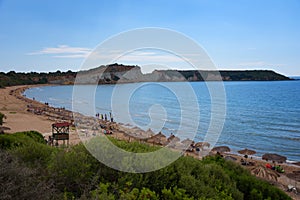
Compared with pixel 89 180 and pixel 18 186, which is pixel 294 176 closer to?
pixel 89 180

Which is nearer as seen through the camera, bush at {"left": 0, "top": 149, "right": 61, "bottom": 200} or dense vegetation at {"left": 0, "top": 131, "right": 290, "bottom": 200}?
bush at {"left": 0, "top": 149, "right": 61, "bottom": 200}

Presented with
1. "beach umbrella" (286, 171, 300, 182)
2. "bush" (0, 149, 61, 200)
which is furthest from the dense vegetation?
"beach umbrella" (286, 171, 300, 182)

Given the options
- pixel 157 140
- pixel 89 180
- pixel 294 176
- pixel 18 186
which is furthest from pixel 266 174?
pixel 18 186

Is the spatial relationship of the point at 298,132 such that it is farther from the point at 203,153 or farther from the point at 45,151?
the point at 45,151

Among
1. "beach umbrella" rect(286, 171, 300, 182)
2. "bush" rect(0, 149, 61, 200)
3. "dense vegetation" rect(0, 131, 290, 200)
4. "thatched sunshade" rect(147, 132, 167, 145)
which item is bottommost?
"beach umbrella" rect(286, 171, 300, 182)

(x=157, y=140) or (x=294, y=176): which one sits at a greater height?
(x=157, y=140)

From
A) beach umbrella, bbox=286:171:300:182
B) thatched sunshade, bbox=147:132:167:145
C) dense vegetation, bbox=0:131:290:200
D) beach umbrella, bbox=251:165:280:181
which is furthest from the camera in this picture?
thatched sunshade, bbox=147:132:167:145

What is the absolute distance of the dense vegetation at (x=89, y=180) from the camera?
4.45 m

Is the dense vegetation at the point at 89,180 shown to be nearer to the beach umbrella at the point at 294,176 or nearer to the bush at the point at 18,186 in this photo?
the bush at the point at 18,186

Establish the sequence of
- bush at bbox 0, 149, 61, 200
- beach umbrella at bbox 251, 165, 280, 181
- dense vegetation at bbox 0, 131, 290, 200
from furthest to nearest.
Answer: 1. beach umbrella at bbox 251, 165, 280, 181
2. dense vegetation at bbox 0, 131, 290, 200
3. bush at bbox 0, 149, 61, 200

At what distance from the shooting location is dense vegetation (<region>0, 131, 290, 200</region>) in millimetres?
4450

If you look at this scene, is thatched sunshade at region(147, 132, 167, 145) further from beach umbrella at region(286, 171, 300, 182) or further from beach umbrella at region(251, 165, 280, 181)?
beach umbrella at region(286, 171, 300, 182)

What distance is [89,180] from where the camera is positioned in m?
5.88

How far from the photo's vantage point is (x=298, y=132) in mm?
35562
